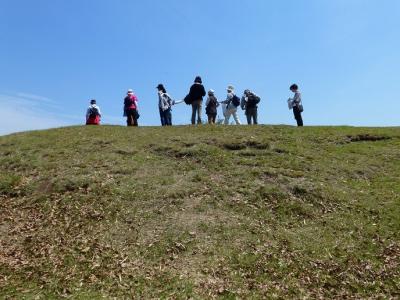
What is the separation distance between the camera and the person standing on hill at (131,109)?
86.3ft

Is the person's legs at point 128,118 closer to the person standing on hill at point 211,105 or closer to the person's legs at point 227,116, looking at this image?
the person standing on hill at point 211,105

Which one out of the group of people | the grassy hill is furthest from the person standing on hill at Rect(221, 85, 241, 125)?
the grassy hill

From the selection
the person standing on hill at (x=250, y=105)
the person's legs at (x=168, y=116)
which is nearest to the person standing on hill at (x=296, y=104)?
the person standing on hill at (x=250, y=105)

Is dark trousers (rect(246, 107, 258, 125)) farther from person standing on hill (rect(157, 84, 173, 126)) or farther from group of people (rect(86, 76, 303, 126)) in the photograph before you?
person standing on hill (rect(157, 84, 173, 126))

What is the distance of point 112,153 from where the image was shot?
1969 cm

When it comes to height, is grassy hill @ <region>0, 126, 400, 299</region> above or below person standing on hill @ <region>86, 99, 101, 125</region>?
below

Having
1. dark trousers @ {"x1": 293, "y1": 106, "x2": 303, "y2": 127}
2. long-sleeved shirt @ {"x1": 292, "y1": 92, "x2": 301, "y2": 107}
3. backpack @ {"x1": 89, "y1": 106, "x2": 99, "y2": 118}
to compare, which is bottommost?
→ dark trousers @ {"x1": 293, "y1": 106, "x2": 303, "y2": 127}

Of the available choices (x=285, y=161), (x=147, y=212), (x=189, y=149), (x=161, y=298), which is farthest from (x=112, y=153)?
(x=161, y=298)

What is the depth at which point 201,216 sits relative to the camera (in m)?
14.4

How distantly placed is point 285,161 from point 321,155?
1.90 m

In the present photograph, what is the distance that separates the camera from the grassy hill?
11.5 metres

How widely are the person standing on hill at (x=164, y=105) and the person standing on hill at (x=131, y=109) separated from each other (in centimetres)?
136

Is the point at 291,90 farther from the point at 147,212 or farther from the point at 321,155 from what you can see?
the point at 147,212

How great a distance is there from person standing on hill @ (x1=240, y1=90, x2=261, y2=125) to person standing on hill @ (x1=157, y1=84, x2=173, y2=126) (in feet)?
13.4
